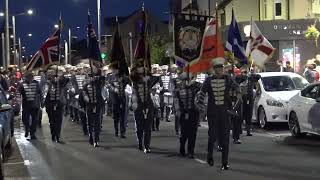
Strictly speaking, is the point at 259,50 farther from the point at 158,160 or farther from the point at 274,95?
the point at 158,160

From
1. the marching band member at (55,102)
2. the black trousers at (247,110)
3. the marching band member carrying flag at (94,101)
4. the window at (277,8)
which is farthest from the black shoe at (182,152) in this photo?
the window at (277,8)

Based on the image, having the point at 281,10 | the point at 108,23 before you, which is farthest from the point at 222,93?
the point at 108,23

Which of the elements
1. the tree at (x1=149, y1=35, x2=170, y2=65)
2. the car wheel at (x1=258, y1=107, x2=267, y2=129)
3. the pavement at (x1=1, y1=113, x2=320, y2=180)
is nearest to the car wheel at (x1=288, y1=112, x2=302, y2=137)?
the pavement at (x1=1, y1=113, x2=320, y2=180)

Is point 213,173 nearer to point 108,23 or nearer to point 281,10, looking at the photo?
point 281,10

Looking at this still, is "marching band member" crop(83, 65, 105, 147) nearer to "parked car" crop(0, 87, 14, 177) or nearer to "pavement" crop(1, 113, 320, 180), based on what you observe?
"pavement" crop(1, 113, 320, 180)

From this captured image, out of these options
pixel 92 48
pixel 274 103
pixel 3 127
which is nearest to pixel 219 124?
pixel 3 127

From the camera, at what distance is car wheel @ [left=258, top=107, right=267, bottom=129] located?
62.9 ft

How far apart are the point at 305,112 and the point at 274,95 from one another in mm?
3122

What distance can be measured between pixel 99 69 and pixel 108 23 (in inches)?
3807

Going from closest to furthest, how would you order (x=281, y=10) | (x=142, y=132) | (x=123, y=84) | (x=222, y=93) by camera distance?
(x=222, y=93)
(x=142, y=132)
(x=123, y=84)
(x=281, y=10)

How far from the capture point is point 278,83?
20.1m

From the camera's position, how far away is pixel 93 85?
16.2 meters

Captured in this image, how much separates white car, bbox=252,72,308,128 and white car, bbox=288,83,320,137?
157 centimetres

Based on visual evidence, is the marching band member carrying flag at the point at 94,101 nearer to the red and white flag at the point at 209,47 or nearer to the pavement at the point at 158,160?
the pavement at the point at 158,160
